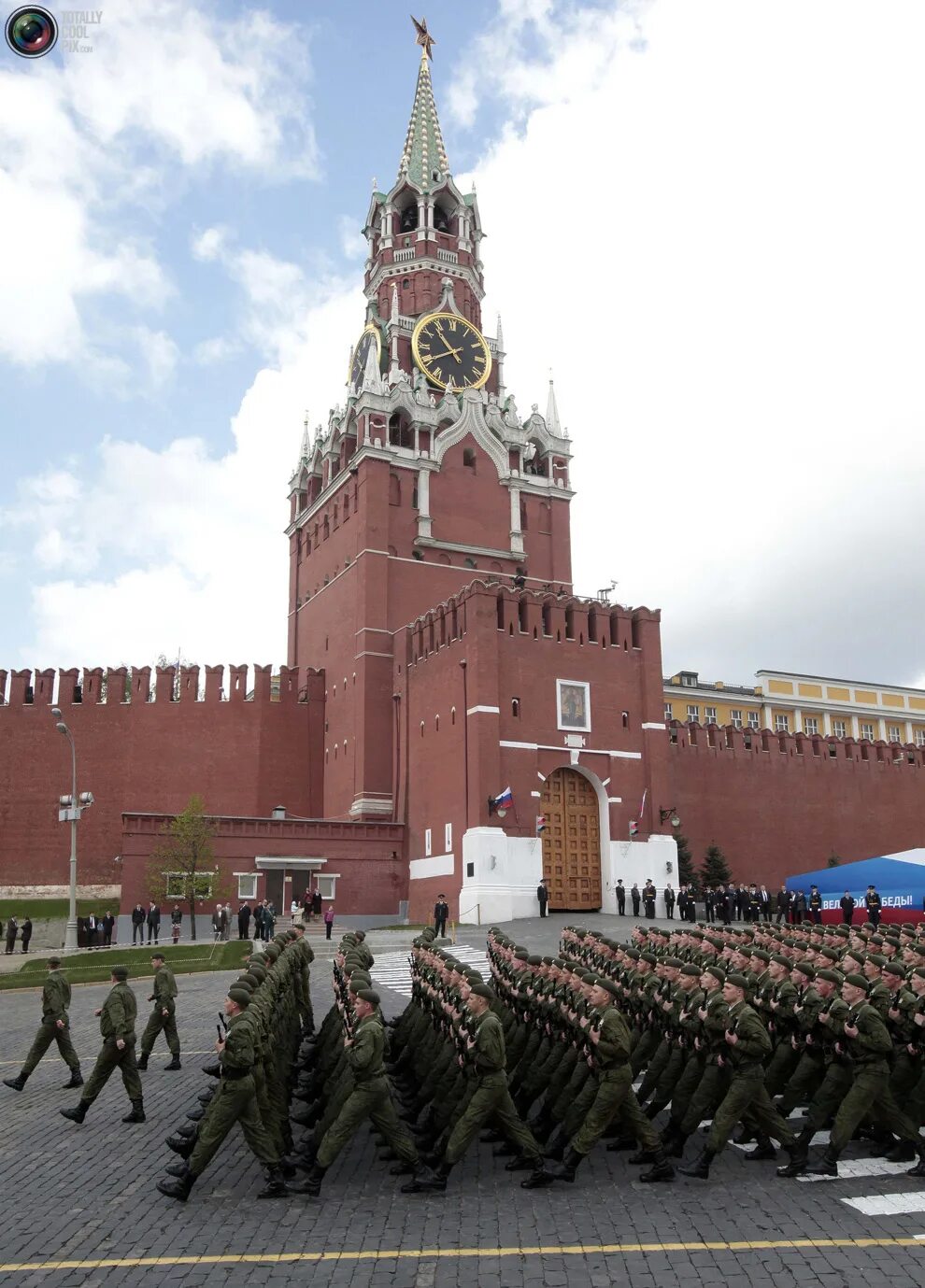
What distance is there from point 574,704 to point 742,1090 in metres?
28.1

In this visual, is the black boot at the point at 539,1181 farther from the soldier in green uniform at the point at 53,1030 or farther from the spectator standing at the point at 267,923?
the spectator standing at the point at 267,923

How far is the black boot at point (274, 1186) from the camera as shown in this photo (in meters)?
8.82

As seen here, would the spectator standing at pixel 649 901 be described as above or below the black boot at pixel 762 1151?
above

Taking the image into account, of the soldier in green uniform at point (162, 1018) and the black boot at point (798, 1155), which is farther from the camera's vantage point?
the soldier in green uniform at point (162, 1018)

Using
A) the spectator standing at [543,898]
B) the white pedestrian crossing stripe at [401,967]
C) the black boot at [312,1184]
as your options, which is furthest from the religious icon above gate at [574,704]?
the black boot at [312,1184]

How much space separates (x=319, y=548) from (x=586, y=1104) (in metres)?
41.1

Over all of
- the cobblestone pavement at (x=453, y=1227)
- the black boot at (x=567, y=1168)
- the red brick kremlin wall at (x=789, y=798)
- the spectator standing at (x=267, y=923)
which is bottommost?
the cobblestone pavement at (x=453, y=1227)

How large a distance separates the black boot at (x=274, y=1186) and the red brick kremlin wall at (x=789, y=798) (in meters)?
32.4

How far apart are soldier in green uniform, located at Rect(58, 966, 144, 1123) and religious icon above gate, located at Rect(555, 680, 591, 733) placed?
26.0 m

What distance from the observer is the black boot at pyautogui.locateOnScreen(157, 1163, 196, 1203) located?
862 cm

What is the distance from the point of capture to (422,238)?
53.1m

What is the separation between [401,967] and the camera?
937 inches

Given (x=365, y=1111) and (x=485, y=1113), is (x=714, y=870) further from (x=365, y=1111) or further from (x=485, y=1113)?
(x=365, y=1111)

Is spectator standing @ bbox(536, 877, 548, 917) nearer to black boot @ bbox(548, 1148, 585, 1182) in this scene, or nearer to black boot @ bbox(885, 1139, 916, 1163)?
black boot @ bbox(885, 1139, 916, 1163)
